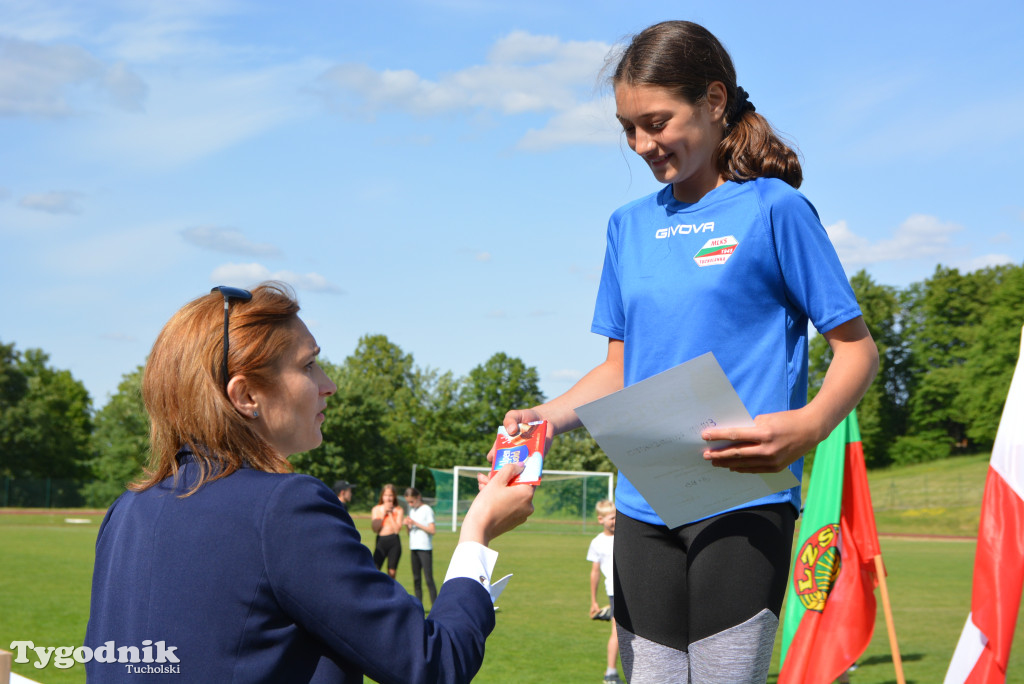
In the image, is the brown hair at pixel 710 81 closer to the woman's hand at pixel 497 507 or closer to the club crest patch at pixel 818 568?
the woman's hand at pixel 497 507

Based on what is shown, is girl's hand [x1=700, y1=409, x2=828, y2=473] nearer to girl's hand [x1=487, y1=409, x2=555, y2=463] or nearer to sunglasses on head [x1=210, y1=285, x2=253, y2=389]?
girl's hand [x1=487, y1=409, x2=555, y2=463]

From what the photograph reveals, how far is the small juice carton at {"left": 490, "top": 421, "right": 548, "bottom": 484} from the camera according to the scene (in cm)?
217

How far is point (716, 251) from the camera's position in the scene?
2.27 meters

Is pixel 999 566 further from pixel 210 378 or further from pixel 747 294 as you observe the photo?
pixel 210 378

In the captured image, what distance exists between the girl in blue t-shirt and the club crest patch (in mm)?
5964

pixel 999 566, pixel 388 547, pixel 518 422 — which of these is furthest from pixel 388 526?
pixel 518 422

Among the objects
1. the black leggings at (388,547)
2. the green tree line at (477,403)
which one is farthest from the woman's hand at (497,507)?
the green tree line at (477,403)

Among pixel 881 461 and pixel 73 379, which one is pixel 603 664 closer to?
pixel 881 461

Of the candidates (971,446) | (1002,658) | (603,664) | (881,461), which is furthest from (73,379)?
(1002,658)

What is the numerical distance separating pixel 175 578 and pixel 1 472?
72.3m

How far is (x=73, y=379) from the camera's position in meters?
90.4

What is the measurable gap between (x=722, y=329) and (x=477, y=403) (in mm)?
81628

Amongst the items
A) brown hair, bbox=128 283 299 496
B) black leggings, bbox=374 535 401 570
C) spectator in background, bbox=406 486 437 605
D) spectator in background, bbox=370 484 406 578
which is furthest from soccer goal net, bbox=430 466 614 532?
brown hair, bbox=128 283 299 496

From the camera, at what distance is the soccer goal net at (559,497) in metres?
43.5
